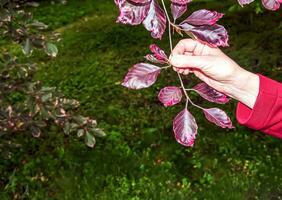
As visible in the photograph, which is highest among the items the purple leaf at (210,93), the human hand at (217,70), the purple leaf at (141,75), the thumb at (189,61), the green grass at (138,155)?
the purple leaf at (141,75)

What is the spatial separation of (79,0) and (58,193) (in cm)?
882

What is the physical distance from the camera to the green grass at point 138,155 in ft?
14.9

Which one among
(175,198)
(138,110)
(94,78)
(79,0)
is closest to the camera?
(175,198)

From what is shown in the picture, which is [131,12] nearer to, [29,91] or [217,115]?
[217,115]

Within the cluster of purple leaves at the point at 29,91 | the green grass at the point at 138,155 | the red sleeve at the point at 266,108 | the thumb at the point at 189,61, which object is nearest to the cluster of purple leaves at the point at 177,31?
the thumb at the point at 189,61

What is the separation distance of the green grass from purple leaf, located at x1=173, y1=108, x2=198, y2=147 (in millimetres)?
3268

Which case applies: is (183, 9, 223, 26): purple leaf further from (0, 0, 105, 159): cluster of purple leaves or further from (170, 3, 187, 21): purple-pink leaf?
(0, 0, 105, 159): cluster of purple leaves

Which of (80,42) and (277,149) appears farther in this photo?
(80,42)

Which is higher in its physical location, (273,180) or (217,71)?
(217,71)

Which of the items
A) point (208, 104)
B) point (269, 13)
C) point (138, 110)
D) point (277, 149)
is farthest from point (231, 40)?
point (277, 149)

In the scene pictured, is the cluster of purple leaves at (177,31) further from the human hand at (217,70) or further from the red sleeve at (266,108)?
the red sleeve at (266,108)

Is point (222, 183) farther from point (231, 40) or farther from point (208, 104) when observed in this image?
point (231, 40)

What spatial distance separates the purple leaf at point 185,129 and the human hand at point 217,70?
36cm

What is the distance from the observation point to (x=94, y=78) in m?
7.09
